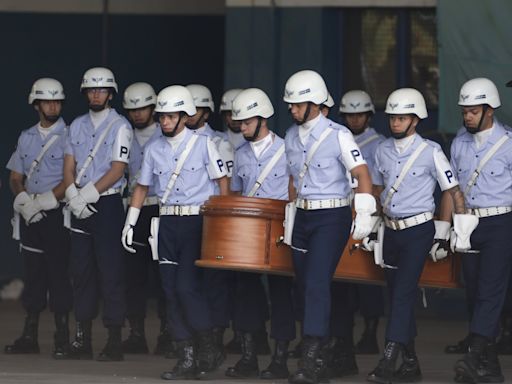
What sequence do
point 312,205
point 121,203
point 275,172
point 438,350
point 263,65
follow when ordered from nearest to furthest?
1. point 312,205
2. point 275,172
3. point 121,203
4. point 438,350
5. point 263,65

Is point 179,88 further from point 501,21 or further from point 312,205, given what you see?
point 501,21

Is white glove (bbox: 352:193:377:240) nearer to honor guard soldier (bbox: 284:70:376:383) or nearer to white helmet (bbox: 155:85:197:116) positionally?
honor guard soldier (bbox: 284:70:376:383)

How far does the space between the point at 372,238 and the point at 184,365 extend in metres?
1.58

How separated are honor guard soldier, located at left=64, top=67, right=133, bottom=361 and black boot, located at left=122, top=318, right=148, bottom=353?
615 millimetres

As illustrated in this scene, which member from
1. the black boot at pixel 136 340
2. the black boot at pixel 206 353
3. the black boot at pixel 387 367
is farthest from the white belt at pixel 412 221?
the black boot at pixel 136 340

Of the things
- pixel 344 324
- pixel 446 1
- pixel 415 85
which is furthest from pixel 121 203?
pixel 415 85

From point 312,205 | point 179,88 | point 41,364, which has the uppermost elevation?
point 179,88

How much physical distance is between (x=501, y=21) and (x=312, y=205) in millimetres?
2193

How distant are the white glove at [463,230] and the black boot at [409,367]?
2.70 ft

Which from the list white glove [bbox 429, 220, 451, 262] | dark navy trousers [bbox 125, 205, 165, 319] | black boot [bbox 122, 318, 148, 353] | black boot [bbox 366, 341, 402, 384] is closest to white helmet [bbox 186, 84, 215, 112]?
dark navy trousers [bbox 125, 205, 165, 319]

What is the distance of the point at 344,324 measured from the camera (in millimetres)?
13453

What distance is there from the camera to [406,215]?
12664 millimetres

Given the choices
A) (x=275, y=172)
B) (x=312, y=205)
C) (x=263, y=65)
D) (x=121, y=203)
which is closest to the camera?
(x=312, y=205)

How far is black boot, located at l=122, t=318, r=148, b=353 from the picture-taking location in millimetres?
14867
